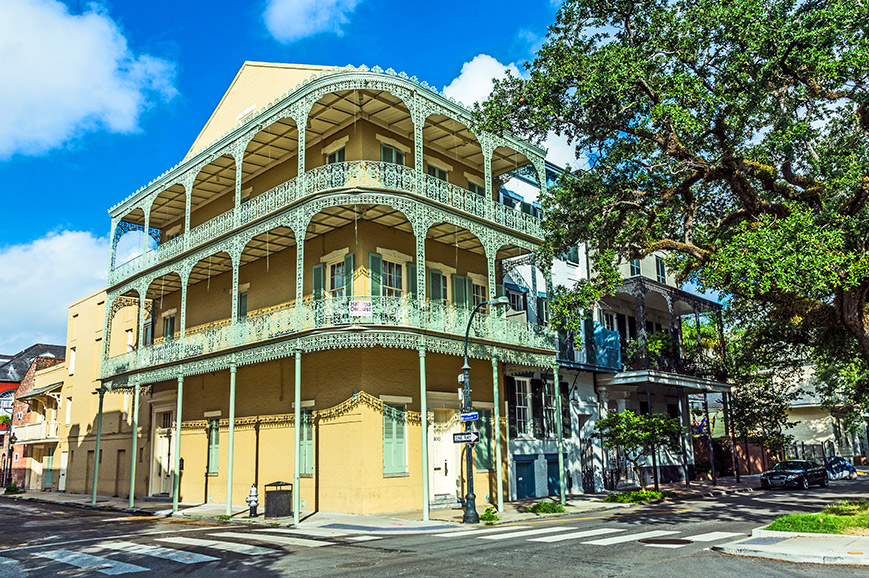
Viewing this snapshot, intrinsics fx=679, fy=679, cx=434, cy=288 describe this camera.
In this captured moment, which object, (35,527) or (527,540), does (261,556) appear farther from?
(35,527)

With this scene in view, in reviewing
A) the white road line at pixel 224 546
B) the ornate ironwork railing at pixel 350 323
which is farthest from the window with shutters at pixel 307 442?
the white road line at pixel 224 546

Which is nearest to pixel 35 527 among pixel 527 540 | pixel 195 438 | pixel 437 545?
pixel 195 438

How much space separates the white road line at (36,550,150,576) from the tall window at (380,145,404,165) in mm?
13682

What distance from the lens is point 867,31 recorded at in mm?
13648

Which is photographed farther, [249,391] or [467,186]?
[467,186]

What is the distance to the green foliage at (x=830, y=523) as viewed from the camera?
12383mm

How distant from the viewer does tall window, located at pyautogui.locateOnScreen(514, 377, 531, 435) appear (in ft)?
80.2

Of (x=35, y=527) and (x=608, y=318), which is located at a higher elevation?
(x=608, y=318)

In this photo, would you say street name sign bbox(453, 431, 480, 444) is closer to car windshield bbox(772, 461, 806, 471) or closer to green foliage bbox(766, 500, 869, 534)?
green foliage bbox(766, 500, 869, 534)

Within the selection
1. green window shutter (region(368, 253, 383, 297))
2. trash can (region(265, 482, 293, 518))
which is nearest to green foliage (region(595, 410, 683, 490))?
green window shutter (region(368, 253, 383, 297))

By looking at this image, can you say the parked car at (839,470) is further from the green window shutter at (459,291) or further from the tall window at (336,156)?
the tall window at (336,156)

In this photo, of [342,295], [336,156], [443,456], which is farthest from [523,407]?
[336,156]

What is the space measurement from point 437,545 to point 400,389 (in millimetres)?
7708

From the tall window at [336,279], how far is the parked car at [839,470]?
97.1ft
